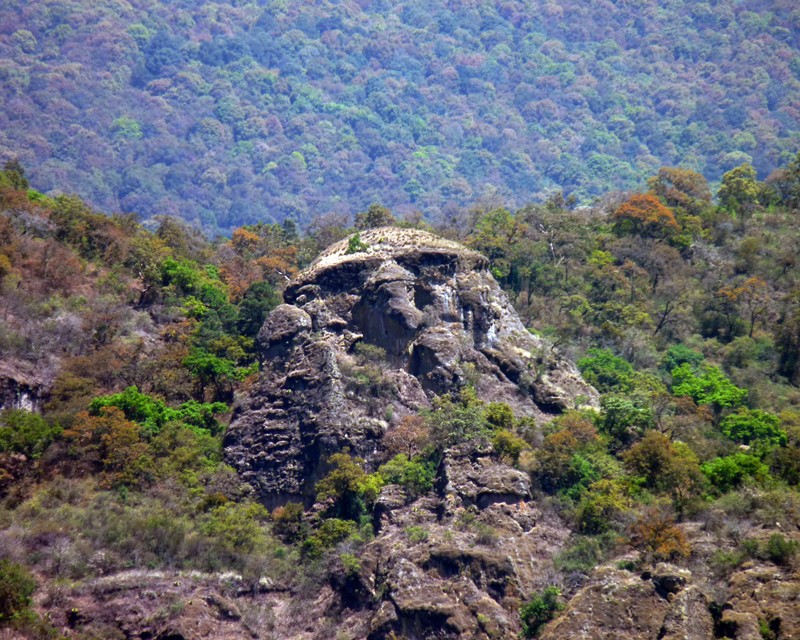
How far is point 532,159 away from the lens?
14425 cm

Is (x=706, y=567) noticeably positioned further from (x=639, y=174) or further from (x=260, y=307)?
(x=639, y=174)

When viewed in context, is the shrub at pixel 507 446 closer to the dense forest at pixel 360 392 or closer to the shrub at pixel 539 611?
the dense forest at pixel 360 392

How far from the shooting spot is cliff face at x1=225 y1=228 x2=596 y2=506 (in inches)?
1481

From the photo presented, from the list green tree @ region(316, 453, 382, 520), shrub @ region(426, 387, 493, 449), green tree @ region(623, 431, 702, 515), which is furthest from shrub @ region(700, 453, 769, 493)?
green tree @ region(316, 453, 382, 520)

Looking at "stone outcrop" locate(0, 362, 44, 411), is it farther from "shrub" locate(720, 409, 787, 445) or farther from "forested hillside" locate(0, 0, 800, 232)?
"forested hillside" locate(0, 0, 800, 232)

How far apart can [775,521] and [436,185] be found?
11021 centimetres

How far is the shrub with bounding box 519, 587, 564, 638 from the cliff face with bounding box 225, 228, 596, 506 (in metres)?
10.7

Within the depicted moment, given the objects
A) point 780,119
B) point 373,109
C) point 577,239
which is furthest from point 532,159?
point 577,239

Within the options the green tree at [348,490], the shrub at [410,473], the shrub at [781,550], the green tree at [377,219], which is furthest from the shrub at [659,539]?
the green tree at [377,219]

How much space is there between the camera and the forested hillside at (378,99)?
5108 inches

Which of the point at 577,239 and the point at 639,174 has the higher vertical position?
the point at 639,174

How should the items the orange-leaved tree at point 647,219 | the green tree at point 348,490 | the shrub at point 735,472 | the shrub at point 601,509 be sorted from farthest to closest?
the orange-leaved tree at point 647,219 → the green tree at point 348,490 → the shrub at point 735,472 → the shrub at point 601,509

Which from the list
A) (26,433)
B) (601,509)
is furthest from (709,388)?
(26,433)

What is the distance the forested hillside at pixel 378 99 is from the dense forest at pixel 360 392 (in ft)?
232
